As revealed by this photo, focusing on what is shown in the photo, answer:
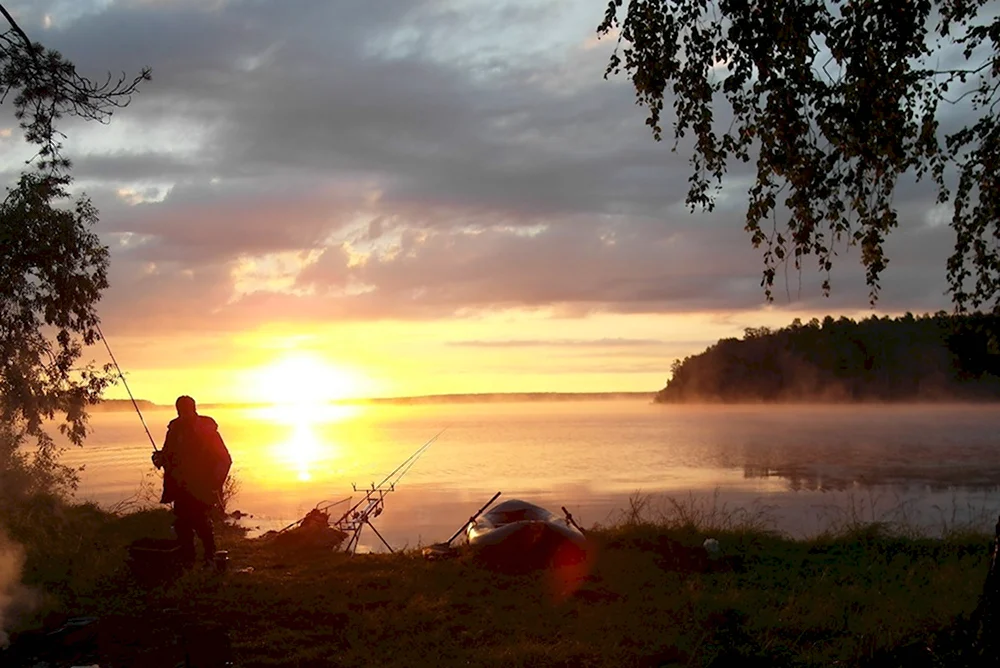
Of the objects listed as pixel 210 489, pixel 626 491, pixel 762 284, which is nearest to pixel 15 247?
pixel 210 489

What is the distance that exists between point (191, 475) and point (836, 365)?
5647 inches

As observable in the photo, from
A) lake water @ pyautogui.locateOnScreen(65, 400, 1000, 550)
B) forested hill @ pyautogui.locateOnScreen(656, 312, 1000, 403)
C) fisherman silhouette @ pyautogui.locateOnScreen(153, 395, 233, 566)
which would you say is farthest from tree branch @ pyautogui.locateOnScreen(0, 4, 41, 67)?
forested hill @ pyautogui.locateOnScreen(656, 312, 1000, 403)

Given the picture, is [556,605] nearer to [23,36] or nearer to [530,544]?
[530,544]

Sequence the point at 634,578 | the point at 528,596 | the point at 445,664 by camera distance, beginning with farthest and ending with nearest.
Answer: the point at 634,578
the point at 528,596
the point at 445,664

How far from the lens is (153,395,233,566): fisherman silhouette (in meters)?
12.2

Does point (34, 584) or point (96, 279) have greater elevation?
point (96, 279)

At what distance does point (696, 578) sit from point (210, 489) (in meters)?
6.83

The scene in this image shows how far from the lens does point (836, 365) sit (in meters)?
143

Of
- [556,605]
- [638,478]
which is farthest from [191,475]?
[638,478]

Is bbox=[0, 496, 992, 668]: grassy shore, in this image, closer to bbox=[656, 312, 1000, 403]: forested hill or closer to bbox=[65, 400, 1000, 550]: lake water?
bbox=[65, 400, 1000, 550]: lake water

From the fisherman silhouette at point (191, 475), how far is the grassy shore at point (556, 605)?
745 millimetres

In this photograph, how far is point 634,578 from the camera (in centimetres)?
1172

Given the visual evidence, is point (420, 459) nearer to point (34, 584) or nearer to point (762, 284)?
point (34, 584)

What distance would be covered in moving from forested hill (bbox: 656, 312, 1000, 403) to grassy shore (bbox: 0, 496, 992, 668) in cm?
10555
